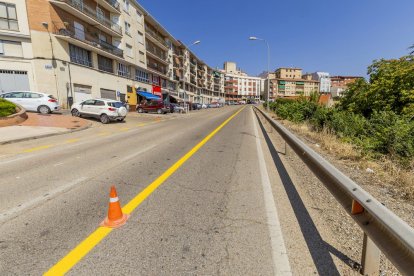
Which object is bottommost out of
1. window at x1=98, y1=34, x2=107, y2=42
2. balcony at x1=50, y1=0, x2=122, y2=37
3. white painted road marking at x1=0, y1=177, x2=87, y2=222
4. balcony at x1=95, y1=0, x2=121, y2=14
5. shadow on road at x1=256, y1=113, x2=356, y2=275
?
shadow on road at x1=256, y1=113, x2=356, y2=275

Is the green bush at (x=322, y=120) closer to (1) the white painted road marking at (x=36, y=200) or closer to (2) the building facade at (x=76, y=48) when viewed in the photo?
(1) the white painted road marking at (x=36, y=200)

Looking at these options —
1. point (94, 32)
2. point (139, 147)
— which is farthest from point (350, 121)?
point (94, 32)

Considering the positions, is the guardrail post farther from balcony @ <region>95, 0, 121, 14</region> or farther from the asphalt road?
balcony @ <region>95, 0, 121, 14</region>

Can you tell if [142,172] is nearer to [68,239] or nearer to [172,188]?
[172,188]

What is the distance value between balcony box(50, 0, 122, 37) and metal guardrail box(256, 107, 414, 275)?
28.7 meters

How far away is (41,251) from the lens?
2.55 meters

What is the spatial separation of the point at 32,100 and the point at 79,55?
413 inches

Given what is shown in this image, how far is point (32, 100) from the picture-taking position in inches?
701

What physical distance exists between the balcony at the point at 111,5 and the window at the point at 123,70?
708cm

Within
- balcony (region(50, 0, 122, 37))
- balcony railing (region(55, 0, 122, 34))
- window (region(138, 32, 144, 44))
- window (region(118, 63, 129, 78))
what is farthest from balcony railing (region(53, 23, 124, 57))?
window (region(138, 32, 144, 44))

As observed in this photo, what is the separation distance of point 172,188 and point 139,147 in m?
Answer: 4.57

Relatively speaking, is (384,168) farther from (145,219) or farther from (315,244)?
(145,219)

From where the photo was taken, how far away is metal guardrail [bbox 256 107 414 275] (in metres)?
1.63

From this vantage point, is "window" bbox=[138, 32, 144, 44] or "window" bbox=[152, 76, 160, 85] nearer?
"window" bbox=[138, 32, 144, 44]
